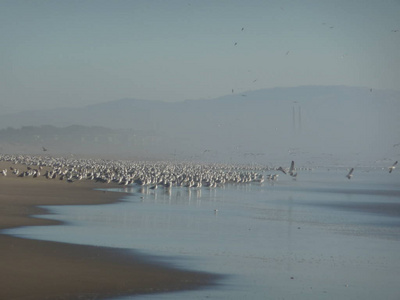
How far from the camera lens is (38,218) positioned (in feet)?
76.4

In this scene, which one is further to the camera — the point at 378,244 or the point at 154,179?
the point at 154,179

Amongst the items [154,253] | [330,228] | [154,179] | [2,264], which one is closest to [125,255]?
[154,253]

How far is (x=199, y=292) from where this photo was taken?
13.5m

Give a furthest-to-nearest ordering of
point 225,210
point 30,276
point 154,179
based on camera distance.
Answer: point 154,179, point 225,210, point 30,276

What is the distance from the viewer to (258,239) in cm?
2058

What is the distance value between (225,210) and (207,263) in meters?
12.6

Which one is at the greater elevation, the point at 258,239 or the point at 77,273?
the point at 258,239

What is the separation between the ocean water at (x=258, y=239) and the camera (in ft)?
47.6

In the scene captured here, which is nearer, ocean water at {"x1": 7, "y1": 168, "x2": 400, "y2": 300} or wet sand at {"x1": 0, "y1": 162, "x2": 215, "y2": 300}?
wet sand at {"x1": 0, "y1": 162, "x2": 215, "y2": 300}

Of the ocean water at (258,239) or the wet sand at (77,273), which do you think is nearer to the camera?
the wet sand at (77,273)

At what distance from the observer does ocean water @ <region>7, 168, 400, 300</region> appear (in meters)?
14.5

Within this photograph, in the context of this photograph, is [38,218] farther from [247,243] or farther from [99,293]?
[99,293]

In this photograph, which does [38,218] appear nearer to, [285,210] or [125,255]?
[125,255]

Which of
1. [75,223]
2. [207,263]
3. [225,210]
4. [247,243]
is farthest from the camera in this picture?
[225,210]
